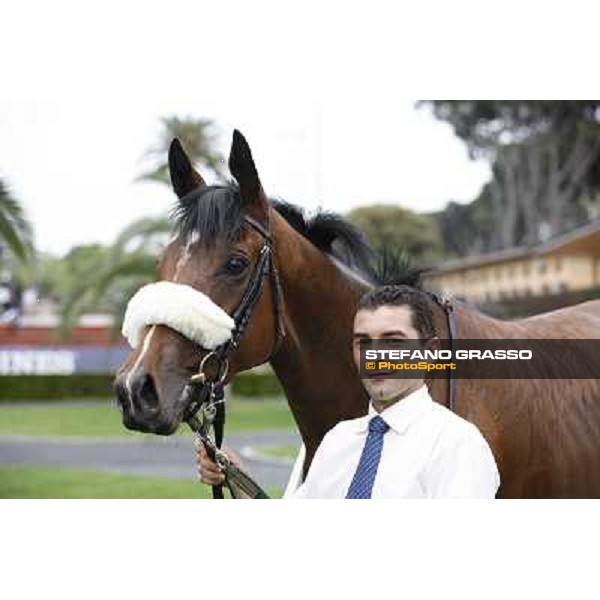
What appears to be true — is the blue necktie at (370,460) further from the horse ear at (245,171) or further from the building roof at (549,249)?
the building roof at (549,249)

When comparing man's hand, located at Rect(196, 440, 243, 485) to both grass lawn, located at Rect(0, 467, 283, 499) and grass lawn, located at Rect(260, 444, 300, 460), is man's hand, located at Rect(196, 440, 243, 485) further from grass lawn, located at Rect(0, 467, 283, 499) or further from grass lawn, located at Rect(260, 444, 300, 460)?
grass lawn, located at Rect(260, 444, 300, 460)

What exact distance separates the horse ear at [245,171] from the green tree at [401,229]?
536 mm

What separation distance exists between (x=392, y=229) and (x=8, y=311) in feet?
5.21

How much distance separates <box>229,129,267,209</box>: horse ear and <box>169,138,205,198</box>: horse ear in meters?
0.18

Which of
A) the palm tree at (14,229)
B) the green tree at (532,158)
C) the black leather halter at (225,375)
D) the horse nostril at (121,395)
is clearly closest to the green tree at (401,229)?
the green tree at (532,158)

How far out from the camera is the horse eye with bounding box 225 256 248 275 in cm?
281

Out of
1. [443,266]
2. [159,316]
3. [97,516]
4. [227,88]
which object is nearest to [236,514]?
[97,516]

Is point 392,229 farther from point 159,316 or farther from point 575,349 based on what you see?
point 159,316

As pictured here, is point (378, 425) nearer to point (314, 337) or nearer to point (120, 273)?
point (314, 337)

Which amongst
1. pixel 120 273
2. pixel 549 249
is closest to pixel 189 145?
pixel 549 249

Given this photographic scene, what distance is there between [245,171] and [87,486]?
1.64 metres

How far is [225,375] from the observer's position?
2844mm

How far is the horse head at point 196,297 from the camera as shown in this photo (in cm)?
263

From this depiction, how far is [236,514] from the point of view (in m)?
3.21
